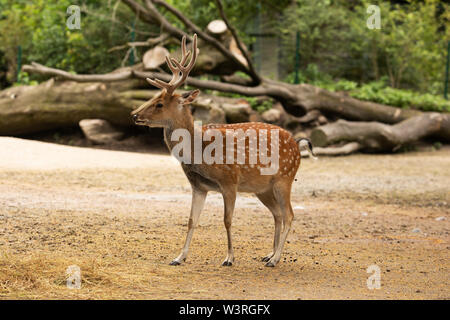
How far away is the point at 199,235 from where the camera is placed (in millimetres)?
7133

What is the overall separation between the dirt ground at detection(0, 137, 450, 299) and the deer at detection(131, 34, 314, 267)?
1.18 ft

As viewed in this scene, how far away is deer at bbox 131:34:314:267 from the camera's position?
5.77 meters

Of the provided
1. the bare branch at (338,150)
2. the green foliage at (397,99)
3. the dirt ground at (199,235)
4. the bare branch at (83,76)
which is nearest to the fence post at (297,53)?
the green foliage at (397,99)

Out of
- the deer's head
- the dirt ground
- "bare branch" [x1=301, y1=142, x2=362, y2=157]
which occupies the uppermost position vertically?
the deer's head

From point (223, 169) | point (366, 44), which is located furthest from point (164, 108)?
point (366, 44)

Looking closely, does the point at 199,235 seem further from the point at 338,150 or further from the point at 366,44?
the point at 366,44

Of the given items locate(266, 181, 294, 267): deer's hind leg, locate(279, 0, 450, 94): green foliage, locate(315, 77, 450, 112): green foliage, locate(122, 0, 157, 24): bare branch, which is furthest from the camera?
locate(279, 0, 450, 94): green foliage

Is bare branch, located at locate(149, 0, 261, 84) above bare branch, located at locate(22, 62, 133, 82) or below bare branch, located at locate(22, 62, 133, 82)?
above

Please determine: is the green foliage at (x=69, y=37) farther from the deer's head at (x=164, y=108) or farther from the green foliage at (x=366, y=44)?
the deer's head at (x=164, y=108)

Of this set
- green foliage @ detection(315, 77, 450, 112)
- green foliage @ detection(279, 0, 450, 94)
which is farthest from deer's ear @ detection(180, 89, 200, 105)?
green foliage @ detection(279, 0, 450, 94)

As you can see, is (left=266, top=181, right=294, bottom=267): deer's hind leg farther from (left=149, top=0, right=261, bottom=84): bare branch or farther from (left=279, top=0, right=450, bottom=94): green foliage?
(left=279, top=0, right=450, bottom=94): green foliage

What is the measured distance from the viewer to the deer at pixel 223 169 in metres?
5.77

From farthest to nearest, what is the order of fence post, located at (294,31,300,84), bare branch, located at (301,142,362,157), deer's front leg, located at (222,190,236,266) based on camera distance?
1. fence post, located at (294,31,300,84)
2. bare branch, located at (301,142,362,157)
3. deer's front leg, located at (222,190,236,266)

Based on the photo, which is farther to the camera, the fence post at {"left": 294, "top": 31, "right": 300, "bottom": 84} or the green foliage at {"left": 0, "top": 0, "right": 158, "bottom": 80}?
the fence post at {"left": 294, "top": 31, "right": 300, "bottom": 84}
